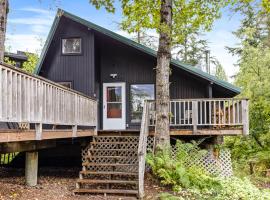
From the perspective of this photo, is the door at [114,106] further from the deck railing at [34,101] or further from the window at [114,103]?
the deck railing at [34,101]

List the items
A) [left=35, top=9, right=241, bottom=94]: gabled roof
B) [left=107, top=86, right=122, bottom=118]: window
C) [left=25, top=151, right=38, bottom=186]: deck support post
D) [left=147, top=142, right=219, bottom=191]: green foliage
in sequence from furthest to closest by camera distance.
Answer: [left=107, top=86, right=122, bottom=118]: window < [left=35, top=9, right=241, bottom=94]: gabled roof < [left=25, top=151, right=38, bottom=186]: deck support post < [left=147, top=142, right=219, bottom=191]: green foliage

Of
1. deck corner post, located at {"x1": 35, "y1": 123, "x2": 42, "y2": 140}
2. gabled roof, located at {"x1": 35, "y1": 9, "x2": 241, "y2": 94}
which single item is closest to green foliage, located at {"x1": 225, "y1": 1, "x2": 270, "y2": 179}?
gabled roof, located at {"x1": 35, "y1": 9, "x2": 241, "y2": 94}

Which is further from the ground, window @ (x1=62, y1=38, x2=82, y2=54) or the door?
window @ (x1=62, y1=38, x2=82, y2=54)

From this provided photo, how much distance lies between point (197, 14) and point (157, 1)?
1.49m

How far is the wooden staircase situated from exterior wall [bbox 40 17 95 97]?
3341 mm

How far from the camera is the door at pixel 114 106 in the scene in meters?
14.0

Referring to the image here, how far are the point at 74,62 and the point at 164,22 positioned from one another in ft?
16.0

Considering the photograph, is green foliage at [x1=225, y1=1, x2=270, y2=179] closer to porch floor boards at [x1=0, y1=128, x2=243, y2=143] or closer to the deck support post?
porch floor boards at [x1=0, y1=128, x2=243, y2=143]

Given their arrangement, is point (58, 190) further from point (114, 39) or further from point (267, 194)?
point (114, 39)

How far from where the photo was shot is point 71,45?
46.5 ft

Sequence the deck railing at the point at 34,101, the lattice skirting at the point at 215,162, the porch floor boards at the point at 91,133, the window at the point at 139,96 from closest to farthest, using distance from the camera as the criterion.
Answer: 1. the deck railing at the point at 34,101
2. the porch floor boards at the point at 91,133
3. the lattice skirting at the point at 215,162
4. the window at the point at 139,96

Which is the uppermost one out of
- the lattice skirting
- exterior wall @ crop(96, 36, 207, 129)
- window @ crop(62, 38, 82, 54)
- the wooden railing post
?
window @ crop(62, 38, 82, 54)

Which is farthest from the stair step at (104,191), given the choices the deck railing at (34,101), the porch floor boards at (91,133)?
the deck railing at (34,101)

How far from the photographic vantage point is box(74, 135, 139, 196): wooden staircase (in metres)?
8.80
